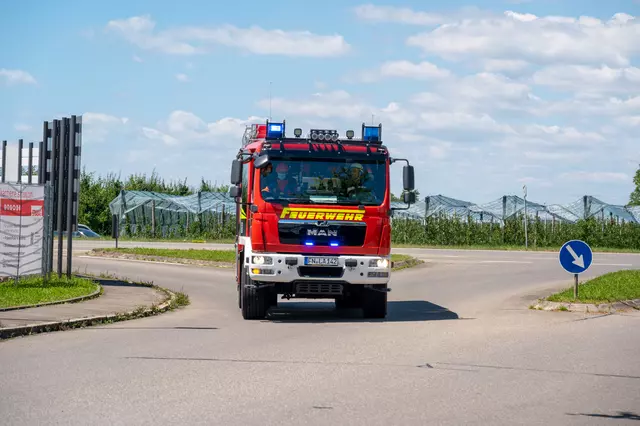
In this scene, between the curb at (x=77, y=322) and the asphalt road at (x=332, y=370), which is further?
the curb at (x=77, y=322)

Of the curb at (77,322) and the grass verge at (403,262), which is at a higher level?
the grass verge at (403,262)

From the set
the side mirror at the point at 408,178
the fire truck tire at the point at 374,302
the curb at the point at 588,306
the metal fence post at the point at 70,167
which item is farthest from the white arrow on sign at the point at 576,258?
the metal fence post at the point at 70,167

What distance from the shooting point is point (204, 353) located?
36.4 ft

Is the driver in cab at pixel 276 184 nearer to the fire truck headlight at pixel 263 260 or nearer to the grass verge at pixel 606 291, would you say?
the fire truck headlight at pixel 263 260

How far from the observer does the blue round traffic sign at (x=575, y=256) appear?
1805 cm

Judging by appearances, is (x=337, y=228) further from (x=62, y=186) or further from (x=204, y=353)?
(x=62, y=186)

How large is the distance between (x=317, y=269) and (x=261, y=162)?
1.93 meters

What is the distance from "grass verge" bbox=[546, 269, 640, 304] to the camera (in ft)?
59.2

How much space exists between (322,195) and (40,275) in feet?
26.7

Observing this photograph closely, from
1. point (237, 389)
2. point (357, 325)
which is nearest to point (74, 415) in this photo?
point (237, 389)

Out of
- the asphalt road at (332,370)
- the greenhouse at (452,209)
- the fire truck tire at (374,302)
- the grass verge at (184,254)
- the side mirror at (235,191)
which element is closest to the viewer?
the asphalt road at (332,370)

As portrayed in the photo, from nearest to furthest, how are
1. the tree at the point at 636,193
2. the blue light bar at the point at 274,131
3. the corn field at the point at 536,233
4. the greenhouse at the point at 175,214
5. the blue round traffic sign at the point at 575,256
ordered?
the blue light bar at the point at 274,131 < the blue round traffic sign at the point at 575,256 < the corn field at the point at 536,233 < the greenhouse at the point at 175,214 < the tree at the point at 636,193

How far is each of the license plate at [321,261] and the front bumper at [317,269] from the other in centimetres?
2

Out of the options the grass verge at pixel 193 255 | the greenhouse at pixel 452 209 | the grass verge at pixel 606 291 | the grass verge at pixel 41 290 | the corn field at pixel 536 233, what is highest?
the greenhouse at pixel 452 209
